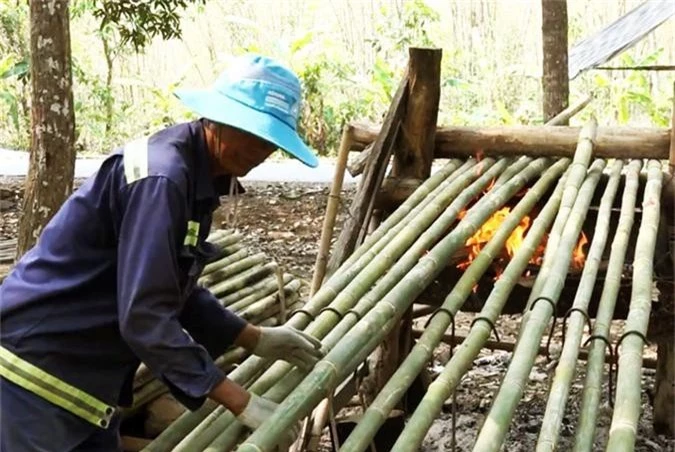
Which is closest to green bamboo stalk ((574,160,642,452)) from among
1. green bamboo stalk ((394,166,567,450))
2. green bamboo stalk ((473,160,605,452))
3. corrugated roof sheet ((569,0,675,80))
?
green bamboo stalk ((473,160,605,452))

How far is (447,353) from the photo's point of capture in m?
4.55

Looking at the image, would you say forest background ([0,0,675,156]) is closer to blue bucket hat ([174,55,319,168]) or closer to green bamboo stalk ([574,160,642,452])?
green bamboo stalk ([574,160,642,452])

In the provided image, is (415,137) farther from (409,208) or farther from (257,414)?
(257,414)

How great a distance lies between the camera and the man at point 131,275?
159cm

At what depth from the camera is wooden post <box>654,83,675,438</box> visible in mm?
3174

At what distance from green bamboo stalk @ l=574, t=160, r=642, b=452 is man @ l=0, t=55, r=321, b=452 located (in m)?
0.72

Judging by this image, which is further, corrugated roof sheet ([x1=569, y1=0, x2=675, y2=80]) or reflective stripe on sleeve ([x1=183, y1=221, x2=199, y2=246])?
corrugated roof sheet ([x1=569, y1=0, x2=675, y2=80])

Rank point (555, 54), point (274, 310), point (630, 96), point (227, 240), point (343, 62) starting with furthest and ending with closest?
point (343, 62) < point (630, 96) < point (555, 54) < point (227, 240) < point (274, 310)

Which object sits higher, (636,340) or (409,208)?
(409,208)

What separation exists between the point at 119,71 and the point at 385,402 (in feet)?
34.2

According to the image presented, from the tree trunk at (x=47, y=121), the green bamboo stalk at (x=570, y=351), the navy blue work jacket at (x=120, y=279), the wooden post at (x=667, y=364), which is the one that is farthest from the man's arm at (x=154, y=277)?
the tree trunk at (x=47, y=121)

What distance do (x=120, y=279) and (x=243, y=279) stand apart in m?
2.18

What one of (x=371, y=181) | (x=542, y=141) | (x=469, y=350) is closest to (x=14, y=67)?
(x=371, y=181)

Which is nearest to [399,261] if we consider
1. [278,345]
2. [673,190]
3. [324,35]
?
[278,345]
